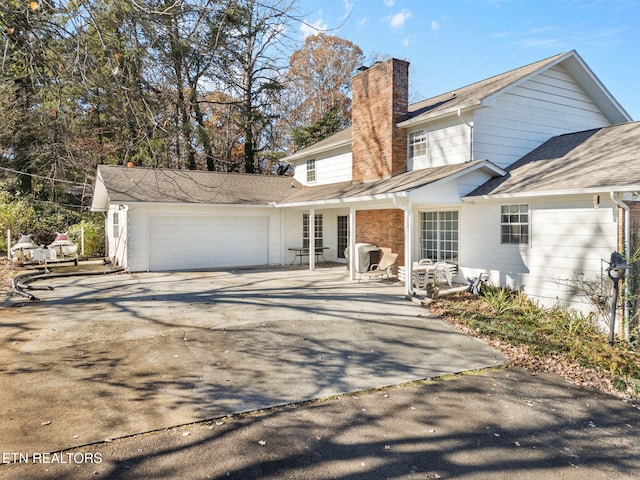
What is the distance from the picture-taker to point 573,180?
8.52 meters

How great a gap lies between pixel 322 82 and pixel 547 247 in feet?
78.8

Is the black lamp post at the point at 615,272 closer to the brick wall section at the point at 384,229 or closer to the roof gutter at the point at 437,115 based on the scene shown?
the roof gutter at the point at 437,115

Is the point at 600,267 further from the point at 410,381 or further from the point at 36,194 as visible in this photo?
the point at 36,194

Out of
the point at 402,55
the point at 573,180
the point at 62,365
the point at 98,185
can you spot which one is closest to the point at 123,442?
the point at 62,365

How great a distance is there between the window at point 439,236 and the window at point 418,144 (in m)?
1.90

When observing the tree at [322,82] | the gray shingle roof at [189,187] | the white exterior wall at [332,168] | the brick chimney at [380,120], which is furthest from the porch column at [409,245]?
the tree at [322,82]

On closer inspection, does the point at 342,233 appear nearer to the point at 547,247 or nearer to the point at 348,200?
the point at 348,200

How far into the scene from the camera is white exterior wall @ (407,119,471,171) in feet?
37.4

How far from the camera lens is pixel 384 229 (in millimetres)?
13234

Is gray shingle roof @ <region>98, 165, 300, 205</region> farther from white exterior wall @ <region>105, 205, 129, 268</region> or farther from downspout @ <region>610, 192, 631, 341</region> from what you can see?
downspout @ <region>610, 192, 631, 341</region>

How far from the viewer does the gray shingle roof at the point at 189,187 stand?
46.9 ft

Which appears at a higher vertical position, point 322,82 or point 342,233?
point 322,82

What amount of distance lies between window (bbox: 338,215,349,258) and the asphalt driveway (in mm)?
7044

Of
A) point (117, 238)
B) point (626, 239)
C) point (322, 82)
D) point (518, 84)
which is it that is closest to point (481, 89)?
point (518, 84)
